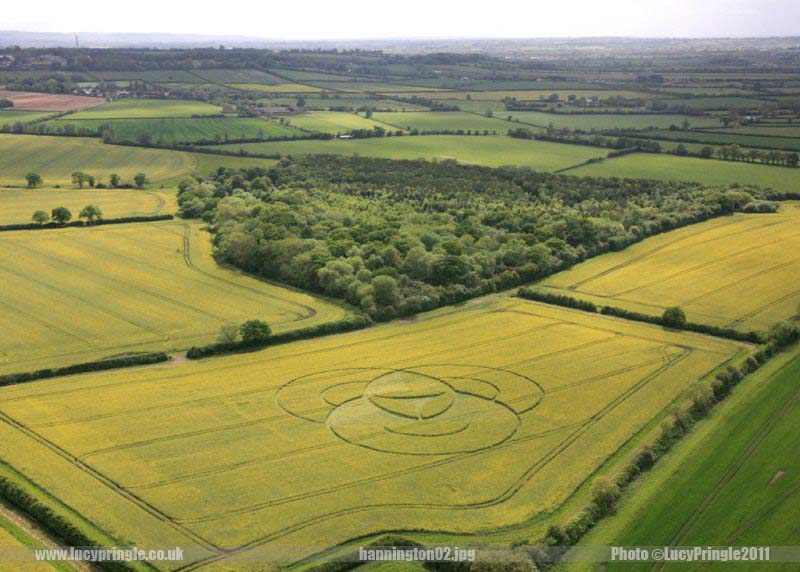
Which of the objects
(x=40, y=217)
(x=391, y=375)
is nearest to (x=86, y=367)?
(x=391, y=375)

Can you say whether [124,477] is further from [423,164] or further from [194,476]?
[423,164]

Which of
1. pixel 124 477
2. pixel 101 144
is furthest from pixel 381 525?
pixel 101 144

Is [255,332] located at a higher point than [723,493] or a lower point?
higher

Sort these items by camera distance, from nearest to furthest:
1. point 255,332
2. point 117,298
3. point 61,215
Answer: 1. point 255,332
2. point 117,298
3. point 61,215

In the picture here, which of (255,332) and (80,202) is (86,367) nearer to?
(255,332)

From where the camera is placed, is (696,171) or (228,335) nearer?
(228,335)

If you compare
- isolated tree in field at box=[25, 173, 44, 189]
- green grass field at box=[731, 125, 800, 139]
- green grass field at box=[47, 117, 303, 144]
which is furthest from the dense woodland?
green grass field at box=[731, 125, 800, 139]

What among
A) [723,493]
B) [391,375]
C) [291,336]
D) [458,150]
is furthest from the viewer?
[458,150]
